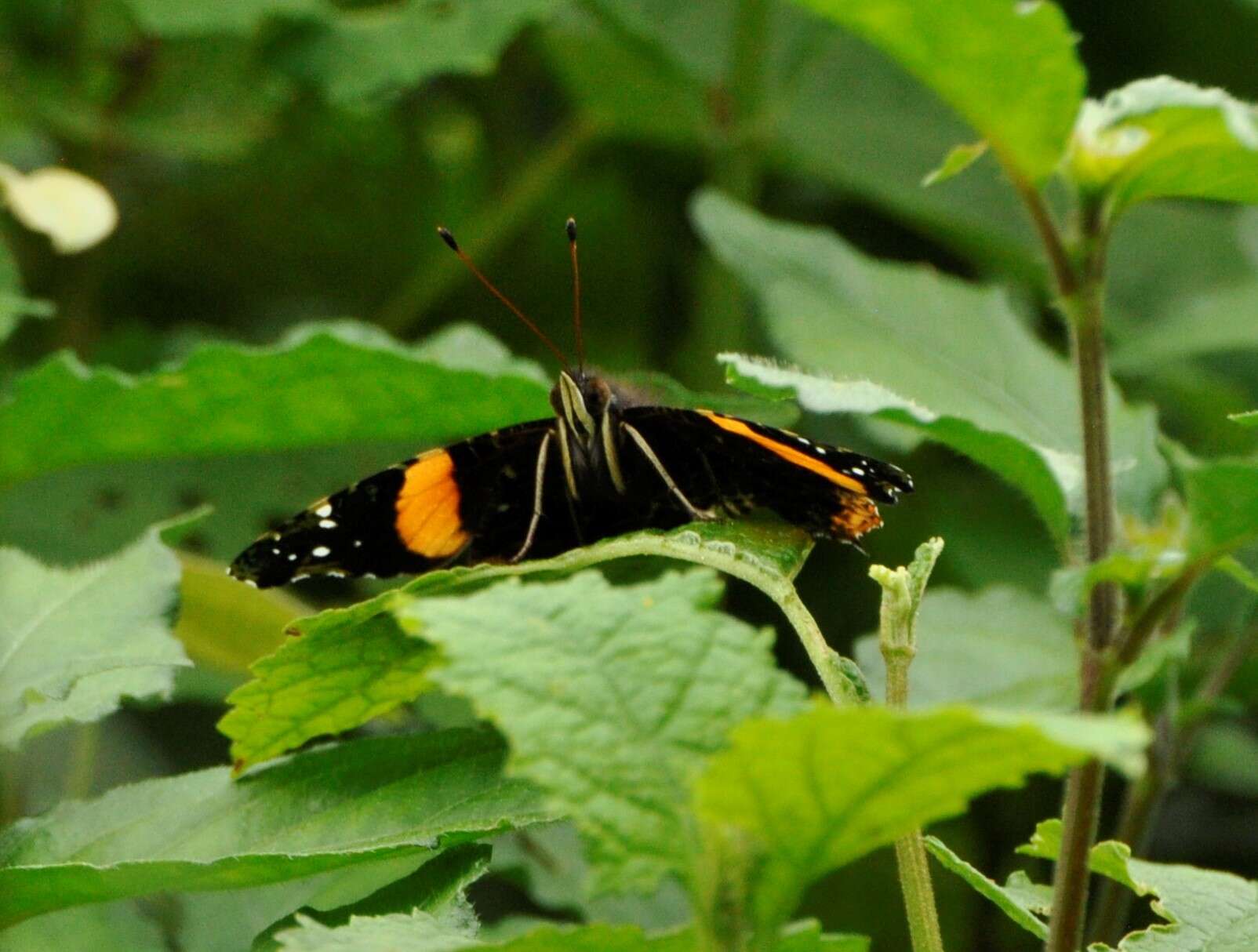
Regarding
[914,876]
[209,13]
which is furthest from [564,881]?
[209,13]

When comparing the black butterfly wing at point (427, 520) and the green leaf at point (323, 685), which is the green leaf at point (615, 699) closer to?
the green leaf at point (323, 685)

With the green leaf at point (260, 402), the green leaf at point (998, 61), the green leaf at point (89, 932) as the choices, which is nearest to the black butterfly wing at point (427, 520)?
the green leaf at point (260, 402)

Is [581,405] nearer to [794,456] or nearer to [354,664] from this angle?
[794,456]

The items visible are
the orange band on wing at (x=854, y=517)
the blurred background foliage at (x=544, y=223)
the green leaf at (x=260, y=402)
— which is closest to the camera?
the orange band on wing at (x=854, y=517)

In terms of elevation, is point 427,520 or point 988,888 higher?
point 427,520

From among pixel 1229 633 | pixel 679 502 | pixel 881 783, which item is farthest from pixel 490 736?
pixel 1229 633

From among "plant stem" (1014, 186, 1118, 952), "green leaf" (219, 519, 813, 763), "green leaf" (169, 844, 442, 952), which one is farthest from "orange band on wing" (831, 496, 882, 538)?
"green leaf" (169, 844, 442, 952)
